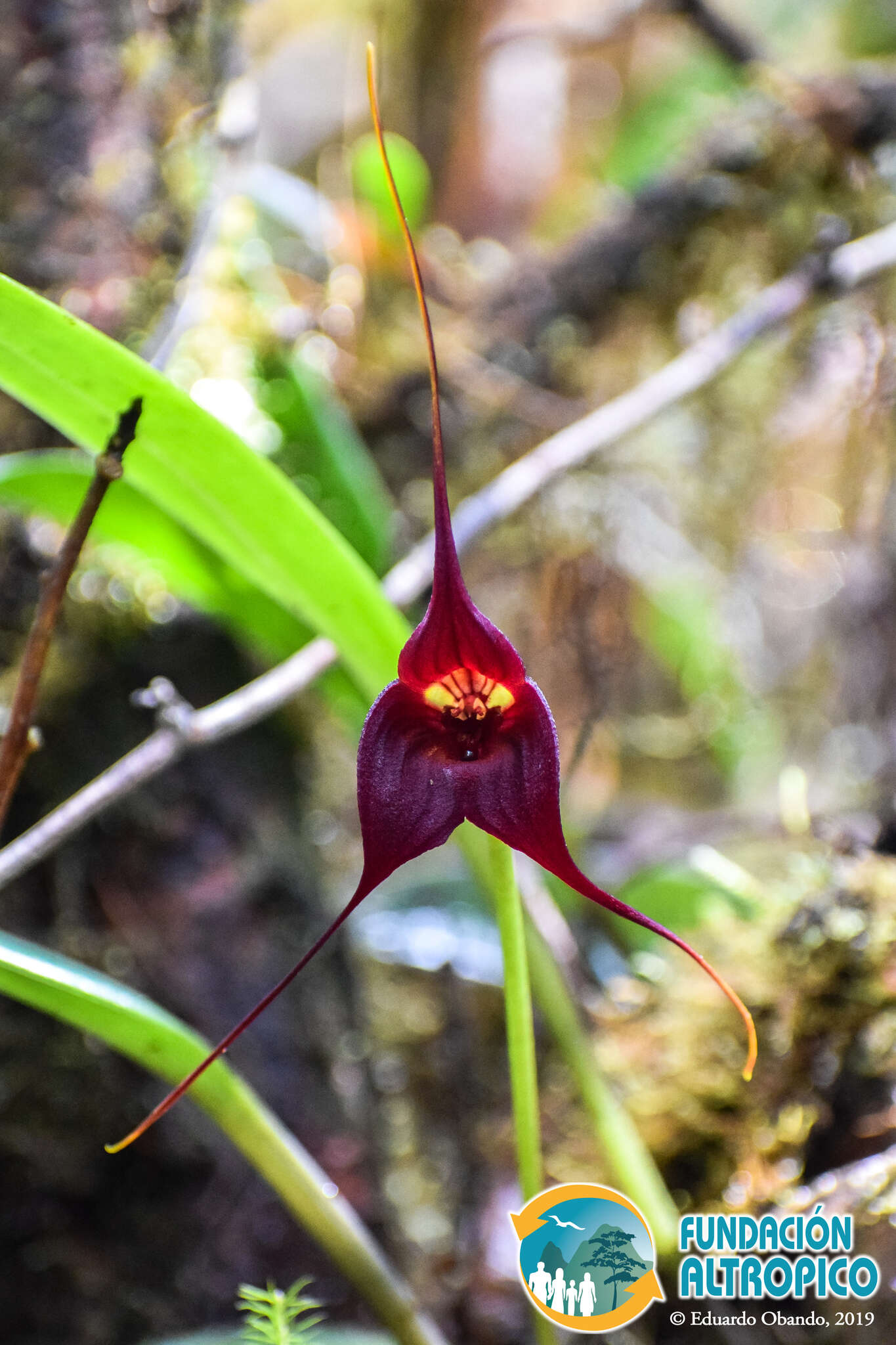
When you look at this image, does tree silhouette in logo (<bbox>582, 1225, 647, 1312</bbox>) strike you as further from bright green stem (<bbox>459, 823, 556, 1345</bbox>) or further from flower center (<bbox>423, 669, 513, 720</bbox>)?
flower center (<bbox>423, 669, 513, 720</bbox>)

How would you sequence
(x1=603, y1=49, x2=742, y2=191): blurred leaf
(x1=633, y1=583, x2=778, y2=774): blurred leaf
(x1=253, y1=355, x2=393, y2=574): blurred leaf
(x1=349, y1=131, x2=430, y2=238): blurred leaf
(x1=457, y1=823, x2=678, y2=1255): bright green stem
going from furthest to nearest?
(x1=603, y1=49, x2=742, y2=191): blurred leaf, (x1=633, y1=583, x2=778, y2=774): blurred leaf, (x1=349, y1=131, x2=430, y2=238): blurred leaf, (x1=253, y1=355, x2=393, y2=574): blurred leaf, (x1=457, y1=823, x2=678, y2=1255): bright green stem

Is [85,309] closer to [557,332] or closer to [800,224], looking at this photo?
[557,332]

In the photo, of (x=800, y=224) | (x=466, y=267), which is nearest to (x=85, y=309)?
(x=466, y=267)

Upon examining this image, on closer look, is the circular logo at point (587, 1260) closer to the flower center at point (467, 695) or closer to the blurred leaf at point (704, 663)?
the flower center at point (467, 695)

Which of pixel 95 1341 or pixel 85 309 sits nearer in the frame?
pixel 95 1341

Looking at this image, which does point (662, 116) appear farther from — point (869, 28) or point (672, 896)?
point (672, 896)

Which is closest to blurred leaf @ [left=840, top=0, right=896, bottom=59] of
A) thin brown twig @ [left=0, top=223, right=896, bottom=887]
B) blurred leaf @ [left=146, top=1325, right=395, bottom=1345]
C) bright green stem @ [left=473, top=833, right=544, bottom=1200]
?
thin brown twig @ [left=0, top=223, right=896, bottom=887]

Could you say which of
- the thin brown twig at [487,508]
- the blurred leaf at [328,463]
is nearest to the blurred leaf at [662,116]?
the thin brown twig at [487,508]
